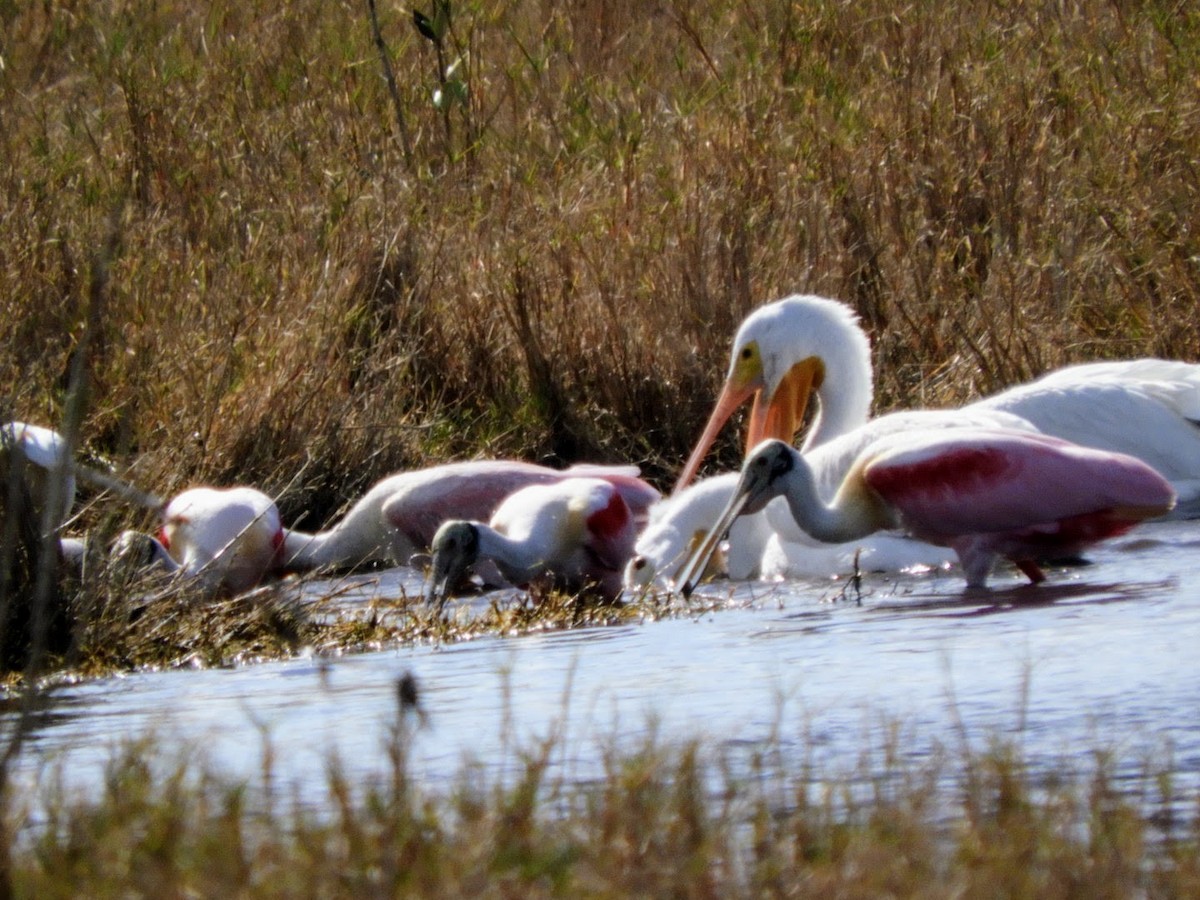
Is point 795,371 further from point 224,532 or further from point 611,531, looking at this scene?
point 224,532

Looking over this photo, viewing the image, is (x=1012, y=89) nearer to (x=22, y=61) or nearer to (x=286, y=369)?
(x=286, y=369)

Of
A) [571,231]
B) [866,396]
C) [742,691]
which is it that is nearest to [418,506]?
[866,396]

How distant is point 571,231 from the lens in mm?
10852

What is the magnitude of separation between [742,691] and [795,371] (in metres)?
4.02

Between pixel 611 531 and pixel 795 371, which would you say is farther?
pixel 795 371

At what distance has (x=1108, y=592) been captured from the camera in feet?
23.4

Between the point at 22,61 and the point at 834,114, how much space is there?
5314 millimetres

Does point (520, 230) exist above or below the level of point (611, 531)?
above

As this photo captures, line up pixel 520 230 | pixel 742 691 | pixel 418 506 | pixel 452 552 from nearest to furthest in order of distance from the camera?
1. pixel 742 691
2. pixel 452 552
3. pixel 418 506
4. pixel 520 230

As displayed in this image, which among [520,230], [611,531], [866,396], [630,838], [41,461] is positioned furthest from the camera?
[520,230]

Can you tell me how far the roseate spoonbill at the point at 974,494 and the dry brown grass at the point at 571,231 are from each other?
72.6 inches

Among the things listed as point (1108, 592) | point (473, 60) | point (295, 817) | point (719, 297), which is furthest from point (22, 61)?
point (295, 817)

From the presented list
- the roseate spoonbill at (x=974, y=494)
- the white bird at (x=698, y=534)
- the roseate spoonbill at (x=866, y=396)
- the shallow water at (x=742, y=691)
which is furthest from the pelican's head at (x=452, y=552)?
the roseate spoonbill at (x=866, y=396)

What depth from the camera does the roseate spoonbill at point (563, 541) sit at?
25.0 ft
